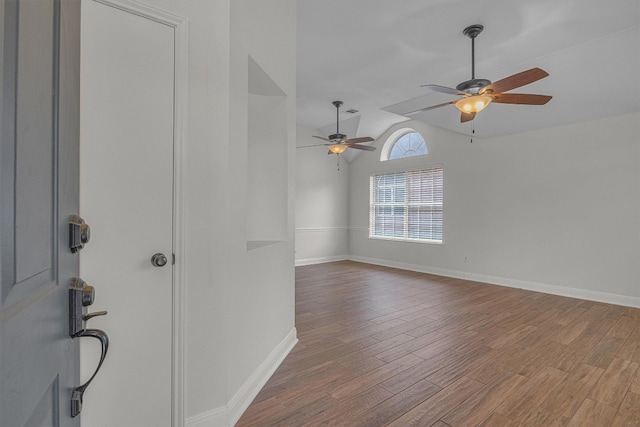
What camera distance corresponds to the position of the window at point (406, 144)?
22.1 feet

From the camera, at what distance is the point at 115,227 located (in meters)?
1.41

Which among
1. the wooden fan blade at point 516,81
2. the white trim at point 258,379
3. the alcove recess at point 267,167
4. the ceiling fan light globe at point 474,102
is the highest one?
the wooden fan blade at point 516,81

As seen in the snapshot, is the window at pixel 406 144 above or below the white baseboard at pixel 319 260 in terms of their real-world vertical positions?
above

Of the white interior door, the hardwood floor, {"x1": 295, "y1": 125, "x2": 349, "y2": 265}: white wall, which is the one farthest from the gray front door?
{"x1": 295, "y1": 125, "x2": 349, "y2": 265}: white wall

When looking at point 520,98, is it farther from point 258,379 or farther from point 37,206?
point 37,206

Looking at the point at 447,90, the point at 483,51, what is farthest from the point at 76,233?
the point at 483,51

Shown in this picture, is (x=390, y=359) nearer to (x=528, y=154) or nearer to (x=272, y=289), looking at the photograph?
(x=272, y=289)

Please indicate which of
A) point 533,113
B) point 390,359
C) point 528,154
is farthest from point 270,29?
point 528,154

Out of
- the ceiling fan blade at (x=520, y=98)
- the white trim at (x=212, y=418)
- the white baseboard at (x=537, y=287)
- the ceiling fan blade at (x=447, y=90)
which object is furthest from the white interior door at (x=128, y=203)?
the white baseboard at (x=537, y=287)

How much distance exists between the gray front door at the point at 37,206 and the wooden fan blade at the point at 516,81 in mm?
2863

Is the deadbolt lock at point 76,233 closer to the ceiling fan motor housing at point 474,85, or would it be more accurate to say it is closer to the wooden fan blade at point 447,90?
the wooden fan blade at point 447,90

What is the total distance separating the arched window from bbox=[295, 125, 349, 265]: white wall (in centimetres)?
124

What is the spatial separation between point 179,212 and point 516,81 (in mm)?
2789

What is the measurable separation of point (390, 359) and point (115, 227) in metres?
2.26
